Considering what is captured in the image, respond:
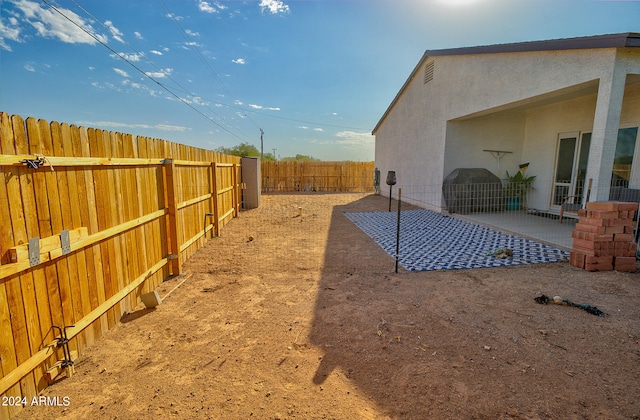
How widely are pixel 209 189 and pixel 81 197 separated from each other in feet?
13.8

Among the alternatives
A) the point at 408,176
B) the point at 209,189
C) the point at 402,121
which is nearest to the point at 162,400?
the point at 209,189

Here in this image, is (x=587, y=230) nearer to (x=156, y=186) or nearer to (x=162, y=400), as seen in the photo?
(x=162, y=400)

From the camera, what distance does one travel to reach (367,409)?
74.6 inches

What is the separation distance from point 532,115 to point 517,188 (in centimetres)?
229

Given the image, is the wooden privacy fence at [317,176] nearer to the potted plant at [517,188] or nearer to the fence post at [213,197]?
the potted plant at [517,188]

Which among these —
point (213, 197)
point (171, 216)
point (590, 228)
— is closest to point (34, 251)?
point (171, 216)

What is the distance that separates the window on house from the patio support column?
6.74 ft

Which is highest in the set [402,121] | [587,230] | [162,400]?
[402,121]

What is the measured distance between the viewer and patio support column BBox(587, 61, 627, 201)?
15.1 ft

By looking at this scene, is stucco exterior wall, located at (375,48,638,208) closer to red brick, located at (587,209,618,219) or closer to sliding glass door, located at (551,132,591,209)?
sliding glass door, located at (551,132,591,209)

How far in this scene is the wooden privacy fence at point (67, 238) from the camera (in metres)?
1.85

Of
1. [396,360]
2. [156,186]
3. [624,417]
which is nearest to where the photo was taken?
[624,417]

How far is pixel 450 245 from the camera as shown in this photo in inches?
231

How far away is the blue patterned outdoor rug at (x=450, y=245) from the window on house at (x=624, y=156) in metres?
2.60
